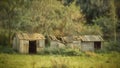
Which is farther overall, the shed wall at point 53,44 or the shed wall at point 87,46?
the shed wall at point 87,46

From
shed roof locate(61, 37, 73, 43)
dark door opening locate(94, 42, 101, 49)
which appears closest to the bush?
dark door opening locate(94, 42, 101, 49)

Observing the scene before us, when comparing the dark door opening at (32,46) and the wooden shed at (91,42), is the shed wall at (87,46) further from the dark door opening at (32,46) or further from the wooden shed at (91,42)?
the dark door opening at (32,46)

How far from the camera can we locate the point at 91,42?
7066mm

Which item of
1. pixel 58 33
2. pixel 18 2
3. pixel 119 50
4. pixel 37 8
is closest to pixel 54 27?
pixel 58 33

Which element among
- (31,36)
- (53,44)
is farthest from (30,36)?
(53,44)

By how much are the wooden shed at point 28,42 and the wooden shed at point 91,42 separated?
3.15ft

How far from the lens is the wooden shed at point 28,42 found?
668 cm

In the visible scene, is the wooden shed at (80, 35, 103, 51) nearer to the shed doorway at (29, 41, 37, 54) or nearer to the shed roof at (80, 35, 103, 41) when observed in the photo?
the shed roof at (80, 35, 103, 41)

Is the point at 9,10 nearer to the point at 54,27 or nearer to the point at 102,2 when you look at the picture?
the point at 54,27

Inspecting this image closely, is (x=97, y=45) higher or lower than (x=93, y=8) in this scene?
lower

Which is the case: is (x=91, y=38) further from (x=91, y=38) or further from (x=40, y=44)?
(x=40, y=44)

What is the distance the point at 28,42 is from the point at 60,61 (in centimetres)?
86

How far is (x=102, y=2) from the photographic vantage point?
23.3 ft

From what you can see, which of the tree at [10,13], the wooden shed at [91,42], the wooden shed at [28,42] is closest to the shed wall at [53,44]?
the wooden shed at [28,42]
